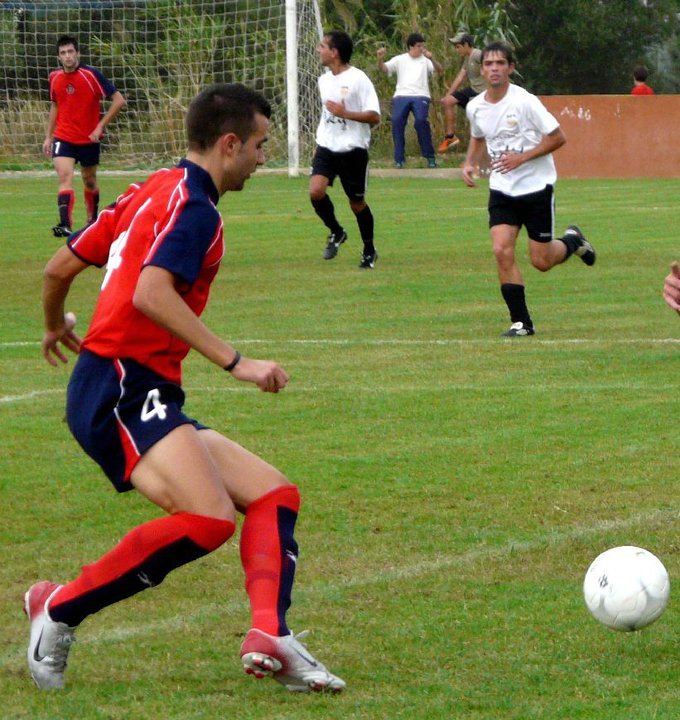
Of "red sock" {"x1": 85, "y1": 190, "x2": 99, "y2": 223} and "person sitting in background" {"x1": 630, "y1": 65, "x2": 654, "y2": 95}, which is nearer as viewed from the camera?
"red sock" {"x1": 85, "y1": 190, "x2": 99, "y2": 223}

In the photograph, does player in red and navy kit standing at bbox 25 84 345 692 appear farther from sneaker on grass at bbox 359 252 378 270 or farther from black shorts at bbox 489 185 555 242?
sneaker on grass at bbox 359 252 378 270

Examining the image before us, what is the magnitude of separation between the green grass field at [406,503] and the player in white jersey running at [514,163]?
562 mm

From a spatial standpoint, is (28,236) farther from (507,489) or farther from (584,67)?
(584,67)

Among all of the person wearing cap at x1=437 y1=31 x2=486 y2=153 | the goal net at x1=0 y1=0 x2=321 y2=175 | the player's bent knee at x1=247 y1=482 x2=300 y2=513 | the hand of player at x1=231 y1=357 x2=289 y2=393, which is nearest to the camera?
the hand of player at x1=231 y1=357 x2=289 y2=393

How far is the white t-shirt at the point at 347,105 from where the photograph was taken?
1451cm

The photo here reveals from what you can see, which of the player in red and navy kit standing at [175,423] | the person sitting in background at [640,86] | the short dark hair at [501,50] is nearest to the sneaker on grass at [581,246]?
the short dark hair at [501,50]

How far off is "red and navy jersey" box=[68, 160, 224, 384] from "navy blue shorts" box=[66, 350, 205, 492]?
0.15ft

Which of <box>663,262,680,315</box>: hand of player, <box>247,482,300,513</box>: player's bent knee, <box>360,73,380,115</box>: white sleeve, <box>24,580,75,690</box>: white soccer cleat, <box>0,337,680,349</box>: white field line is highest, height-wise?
<box>360,73,380,115</box>: white sleeve

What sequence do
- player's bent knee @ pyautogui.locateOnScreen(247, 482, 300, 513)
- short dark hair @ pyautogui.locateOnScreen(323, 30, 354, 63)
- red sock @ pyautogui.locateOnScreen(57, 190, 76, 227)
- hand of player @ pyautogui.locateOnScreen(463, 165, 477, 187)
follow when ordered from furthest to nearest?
1. red sock @ pyautogui.locateOnScreen(57, 190, 76, 227)
2. short dark hair @ pyautogui.locateOnScreen(323, 30, 354, 63)
3. hand of player @ pyautogui.locateOnScreen(463, 165, 477, 187)
4. player's bent knee @ pyautogui.locateOnScreen(247, 482, 300, 513)

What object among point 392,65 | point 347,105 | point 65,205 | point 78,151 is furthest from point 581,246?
point 392,65

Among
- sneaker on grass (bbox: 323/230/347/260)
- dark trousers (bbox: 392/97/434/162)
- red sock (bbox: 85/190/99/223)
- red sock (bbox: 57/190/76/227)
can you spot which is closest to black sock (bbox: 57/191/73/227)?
red sock (bbox: 57/190/76/227)

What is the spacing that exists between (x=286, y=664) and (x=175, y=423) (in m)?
0.70

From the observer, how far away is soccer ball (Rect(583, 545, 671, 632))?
4.47 m

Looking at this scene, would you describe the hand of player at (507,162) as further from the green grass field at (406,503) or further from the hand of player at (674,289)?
the hand of player at (674,289)
